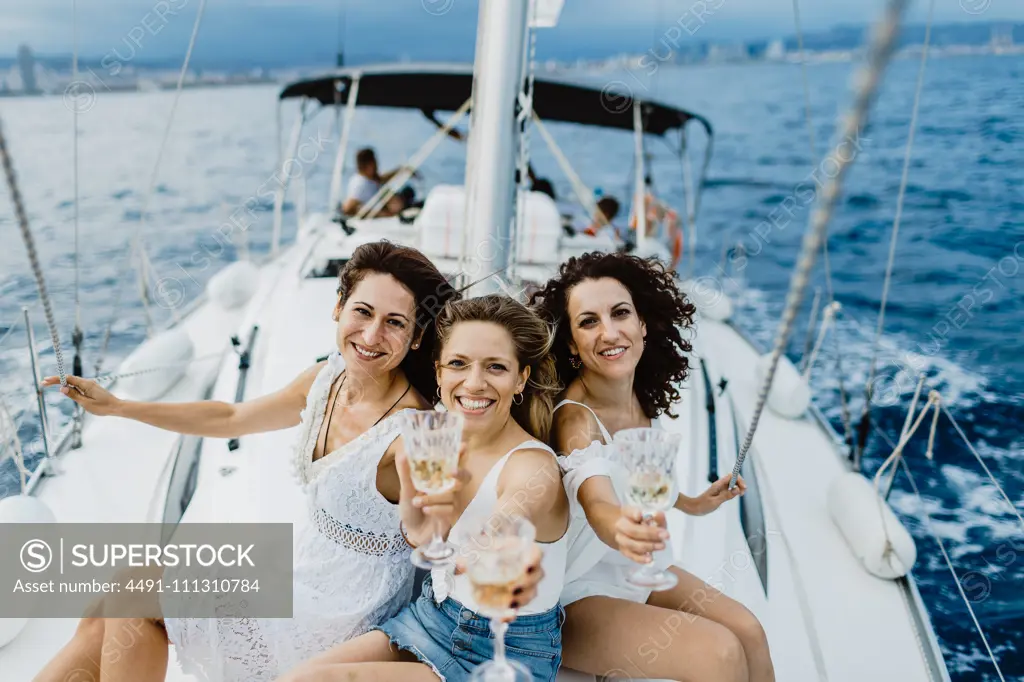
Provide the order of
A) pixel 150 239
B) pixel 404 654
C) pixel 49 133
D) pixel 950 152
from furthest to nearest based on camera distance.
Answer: pixel 49 133 → pixel 950 152 → pixel 150 239 → pixel 404 654

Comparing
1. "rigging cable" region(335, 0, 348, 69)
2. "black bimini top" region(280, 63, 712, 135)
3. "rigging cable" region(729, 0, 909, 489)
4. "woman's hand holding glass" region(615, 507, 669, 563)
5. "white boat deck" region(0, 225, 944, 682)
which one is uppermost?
"rigging cable" region(335, 0, 348, 69)

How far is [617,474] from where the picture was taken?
1854 millimetres

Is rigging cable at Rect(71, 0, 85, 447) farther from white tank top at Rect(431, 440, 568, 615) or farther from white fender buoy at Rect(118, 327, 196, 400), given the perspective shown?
white tank top at Rect(431, 440, 568, 615)

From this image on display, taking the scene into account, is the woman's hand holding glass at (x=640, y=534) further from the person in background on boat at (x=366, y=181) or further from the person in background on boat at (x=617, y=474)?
the person in background on boat at (x=366, y=181)

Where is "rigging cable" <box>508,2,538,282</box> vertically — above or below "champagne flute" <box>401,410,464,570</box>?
above

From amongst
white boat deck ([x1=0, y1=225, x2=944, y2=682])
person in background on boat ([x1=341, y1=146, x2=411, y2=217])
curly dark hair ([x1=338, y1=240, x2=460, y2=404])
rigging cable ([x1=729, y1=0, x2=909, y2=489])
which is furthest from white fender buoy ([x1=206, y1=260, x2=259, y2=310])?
rigging cable ([x1=729, y1=0, x2=909, y2=489])

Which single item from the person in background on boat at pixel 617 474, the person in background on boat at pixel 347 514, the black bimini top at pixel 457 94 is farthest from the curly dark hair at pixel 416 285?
the black bimini top at pixel 457 94

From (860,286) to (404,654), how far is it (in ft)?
30.8

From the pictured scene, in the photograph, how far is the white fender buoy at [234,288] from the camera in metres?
5.32

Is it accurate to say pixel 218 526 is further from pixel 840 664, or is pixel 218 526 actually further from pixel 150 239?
pixel 150 239

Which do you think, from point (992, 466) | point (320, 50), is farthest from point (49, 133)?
point (992, 466)

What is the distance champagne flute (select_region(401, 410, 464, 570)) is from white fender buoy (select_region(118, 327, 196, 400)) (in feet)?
9.36

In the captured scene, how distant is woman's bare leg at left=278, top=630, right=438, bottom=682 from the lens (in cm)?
160

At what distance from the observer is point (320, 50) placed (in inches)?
205
